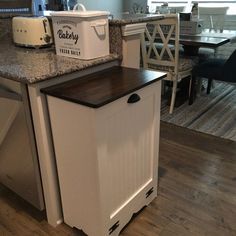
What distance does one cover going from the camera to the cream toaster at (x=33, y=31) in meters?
1.67

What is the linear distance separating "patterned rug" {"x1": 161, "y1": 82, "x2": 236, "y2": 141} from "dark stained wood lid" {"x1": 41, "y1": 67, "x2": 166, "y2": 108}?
142 centimetres

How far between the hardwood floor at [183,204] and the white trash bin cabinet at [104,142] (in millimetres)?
147

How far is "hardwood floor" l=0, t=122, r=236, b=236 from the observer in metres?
1.57

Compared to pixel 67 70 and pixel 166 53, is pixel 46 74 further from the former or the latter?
pixel 166 53

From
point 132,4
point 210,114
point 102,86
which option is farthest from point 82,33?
point 132,4

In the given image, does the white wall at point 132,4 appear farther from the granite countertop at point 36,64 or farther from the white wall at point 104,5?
the granite countertop at point 36,64

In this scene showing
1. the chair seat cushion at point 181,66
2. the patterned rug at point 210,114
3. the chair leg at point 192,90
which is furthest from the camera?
the chair leg at point 192,90

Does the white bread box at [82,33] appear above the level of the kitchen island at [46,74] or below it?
above

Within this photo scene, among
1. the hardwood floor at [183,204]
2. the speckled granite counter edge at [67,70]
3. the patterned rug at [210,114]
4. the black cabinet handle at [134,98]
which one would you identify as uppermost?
the speckled granite counter edge at [67,70]

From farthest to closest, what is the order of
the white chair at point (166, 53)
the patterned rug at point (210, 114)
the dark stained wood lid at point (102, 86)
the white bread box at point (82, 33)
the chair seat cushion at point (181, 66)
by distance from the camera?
the chair seat cushion at point (181, 66) < the white chair at point (166, 53) < the patterned rug at point (210, 114) < the white bread box at point (82, 33) < the dark stained wood lid at point (102, 86)

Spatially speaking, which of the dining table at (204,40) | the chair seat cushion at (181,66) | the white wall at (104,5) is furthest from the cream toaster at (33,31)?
the white wall at (104,5)

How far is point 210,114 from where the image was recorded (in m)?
2.96

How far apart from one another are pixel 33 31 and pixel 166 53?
1708 millimetres

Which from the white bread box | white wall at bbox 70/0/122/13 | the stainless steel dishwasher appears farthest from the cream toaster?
white wall at bbox 70/0/122/13
